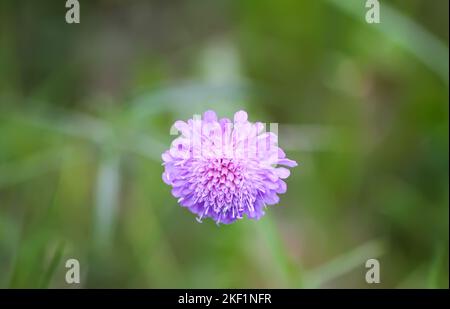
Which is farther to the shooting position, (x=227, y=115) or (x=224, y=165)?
(x=227, y=115)

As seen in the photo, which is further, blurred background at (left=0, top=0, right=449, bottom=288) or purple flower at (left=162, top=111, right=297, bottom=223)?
blurred background at (left=0, top=0, right=449, bottom=288)

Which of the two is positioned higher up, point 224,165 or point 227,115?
point 227,115

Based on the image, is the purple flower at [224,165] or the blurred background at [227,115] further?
the blurred background at [227,115]

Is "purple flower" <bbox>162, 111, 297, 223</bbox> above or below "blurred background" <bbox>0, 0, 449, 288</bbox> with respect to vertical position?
below

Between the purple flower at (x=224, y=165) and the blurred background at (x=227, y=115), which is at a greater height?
the blurred background at (x=227, y=115)
